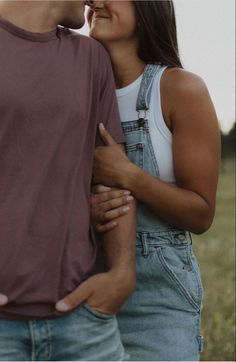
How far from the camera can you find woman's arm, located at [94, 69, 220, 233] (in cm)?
319

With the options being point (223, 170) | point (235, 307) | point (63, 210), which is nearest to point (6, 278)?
point (63, 210)

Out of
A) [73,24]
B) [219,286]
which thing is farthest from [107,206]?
[219,286]

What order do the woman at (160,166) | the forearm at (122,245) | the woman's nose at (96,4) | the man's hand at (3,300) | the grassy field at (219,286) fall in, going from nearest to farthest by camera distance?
the man's hand at (3,300), the forearm at (122,245), the woman at (160,166), the woman's nose at (96,4), the grassy field at (219,286)

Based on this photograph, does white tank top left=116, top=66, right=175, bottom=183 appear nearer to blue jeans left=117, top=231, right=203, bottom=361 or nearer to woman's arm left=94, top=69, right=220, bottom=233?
woman's arm left=94, top=69, right=220, bottom=233

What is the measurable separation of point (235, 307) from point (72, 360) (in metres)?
5.98

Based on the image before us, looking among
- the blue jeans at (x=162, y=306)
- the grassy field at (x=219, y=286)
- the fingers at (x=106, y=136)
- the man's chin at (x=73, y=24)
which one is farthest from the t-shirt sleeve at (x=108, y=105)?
the grassy field at (x=219, y=286)

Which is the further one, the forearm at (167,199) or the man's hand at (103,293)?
the forearm at (167,199)

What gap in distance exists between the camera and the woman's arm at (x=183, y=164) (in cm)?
319

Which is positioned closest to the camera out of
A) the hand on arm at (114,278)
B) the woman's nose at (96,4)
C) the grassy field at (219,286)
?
the hand on arm at (114,278)

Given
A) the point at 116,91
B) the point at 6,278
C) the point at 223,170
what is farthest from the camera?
the point at 223,170

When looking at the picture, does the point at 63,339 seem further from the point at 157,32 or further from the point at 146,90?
the point at 157,32

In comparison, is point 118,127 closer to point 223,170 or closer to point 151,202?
point 151,202

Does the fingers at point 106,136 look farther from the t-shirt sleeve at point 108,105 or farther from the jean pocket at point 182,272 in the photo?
the jean pocket at point 182,272

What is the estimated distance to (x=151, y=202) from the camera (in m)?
3.22
